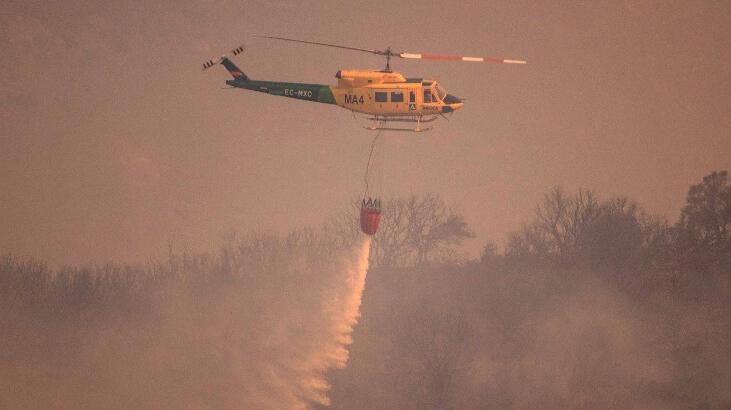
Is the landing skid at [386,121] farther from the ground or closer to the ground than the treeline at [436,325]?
farther from the ground

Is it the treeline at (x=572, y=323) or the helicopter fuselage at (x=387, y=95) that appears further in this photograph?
the treeline at (x=572, y=323)

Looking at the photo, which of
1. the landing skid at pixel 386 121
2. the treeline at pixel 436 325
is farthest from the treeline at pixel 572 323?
the landing skid at pixel 386 121

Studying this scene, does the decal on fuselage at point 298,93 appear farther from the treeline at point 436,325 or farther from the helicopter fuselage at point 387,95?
the treeline at point 436,325

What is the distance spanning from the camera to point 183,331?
75.8 meters

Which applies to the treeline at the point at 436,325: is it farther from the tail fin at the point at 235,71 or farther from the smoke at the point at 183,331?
the tail fin at the point at 235,71

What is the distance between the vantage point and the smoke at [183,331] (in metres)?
66.6

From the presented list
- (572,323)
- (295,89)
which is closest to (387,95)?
(295,89)

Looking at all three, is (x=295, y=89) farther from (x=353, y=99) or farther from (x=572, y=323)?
(x=572, y=323)

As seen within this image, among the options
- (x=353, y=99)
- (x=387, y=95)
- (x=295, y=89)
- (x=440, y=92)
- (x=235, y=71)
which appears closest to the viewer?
(x=440, y=92)

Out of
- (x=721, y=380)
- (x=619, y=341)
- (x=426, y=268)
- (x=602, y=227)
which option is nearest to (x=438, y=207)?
(x=426, y=268)

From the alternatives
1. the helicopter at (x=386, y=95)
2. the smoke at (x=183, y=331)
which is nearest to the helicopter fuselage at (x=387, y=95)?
the helicopter at (x=386, y=95)

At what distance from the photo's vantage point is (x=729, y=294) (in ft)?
231

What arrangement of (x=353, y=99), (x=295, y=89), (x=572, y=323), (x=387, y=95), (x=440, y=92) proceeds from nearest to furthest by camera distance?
(x=440, y=92) → (x=387, y=95) → (x=353, y=99) → (x=295, y=89) → (x=572, y=323)

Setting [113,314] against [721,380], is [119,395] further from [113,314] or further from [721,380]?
[721,380]
